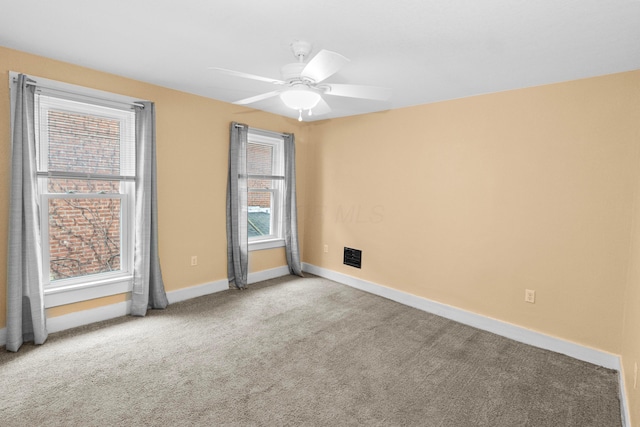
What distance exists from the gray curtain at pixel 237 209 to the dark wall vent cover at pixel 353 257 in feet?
4.39

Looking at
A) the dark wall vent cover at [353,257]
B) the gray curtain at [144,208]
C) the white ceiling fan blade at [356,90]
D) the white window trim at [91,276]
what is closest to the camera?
the white ceiling fan blade at [356,90]

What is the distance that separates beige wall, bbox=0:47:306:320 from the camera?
3.21m

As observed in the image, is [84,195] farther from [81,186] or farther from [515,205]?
[515,205]

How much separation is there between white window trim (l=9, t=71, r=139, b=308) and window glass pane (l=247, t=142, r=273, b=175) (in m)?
1.52

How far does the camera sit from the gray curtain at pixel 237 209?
4.01 meters

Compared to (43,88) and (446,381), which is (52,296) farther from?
(446,381)

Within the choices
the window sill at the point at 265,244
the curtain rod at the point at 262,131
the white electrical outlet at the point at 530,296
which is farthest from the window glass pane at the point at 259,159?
the white electrical outlet at the point at 530,296

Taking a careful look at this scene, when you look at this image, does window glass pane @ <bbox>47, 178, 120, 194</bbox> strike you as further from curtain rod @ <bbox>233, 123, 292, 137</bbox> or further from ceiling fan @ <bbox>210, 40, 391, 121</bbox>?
ceiling fan @ <bbox>210, 40, 391, 121</bbox>

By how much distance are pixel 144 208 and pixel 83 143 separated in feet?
2.49

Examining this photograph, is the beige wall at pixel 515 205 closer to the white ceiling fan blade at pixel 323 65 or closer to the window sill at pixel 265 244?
the window sill at pixel 265 244

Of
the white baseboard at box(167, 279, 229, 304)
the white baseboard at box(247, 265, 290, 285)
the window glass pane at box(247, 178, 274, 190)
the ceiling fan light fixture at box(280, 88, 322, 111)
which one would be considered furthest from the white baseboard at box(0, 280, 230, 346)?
the ceiling fan light fixture at box(280, 88, 322, 111)

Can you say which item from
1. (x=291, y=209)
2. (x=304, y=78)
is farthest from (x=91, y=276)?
(x=304, y=78)

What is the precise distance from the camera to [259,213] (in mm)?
4652

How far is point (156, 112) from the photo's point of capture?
11.0 ft
